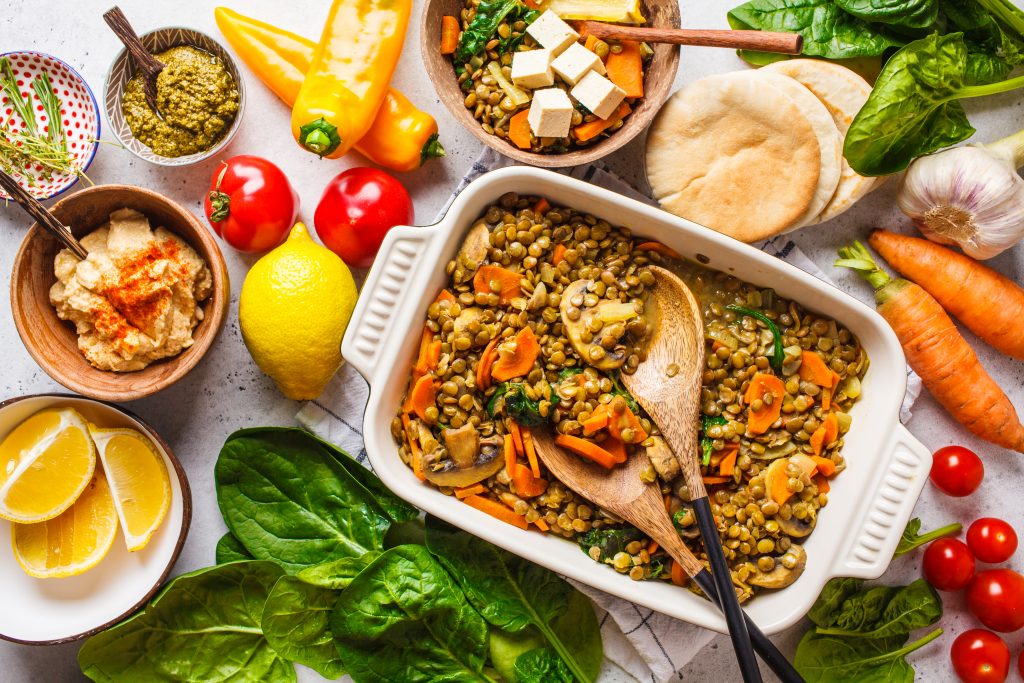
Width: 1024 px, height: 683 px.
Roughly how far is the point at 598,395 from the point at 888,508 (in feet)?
3.02

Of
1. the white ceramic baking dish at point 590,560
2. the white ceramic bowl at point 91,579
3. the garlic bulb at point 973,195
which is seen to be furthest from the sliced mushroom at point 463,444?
the garlic bulb at point 973,195

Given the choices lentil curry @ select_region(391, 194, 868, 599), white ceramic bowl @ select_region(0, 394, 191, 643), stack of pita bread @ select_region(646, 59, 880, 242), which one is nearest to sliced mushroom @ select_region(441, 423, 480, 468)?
lentil curry @ select_region(391, 194, 868, 599)

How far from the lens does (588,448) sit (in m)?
2.39

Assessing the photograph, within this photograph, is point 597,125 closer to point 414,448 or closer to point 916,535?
point 414,448

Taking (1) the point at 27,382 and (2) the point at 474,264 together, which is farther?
(1) the point at 27,382

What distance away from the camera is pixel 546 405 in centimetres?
238

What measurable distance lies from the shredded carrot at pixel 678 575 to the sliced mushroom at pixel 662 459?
11.8 inches

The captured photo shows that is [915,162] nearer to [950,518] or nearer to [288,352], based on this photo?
[950,518]

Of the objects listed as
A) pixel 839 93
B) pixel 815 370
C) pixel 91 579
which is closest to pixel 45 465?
pixel 91 579

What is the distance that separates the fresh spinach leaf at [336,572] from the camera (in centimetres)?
269

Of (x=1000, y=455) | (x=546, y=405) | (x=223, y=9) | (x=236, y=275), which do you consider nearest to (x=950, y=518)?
(x=1000, y=455)

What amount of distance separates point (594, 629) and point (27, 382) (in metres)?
2.31

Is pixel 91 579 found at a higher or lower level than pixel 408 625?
higher

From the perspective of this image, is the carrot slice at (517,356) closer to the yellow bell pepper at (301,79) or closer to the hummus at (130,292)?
the yellow bell pepper at (301,79)
